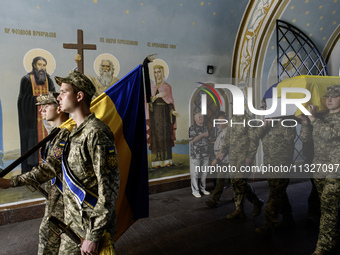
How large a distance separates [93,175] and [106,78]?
3.40 m

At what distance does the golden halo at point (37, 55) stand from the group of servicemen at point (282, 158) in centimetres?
282

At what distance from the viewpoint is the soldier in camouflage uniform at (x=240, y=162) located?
3543 millimetres

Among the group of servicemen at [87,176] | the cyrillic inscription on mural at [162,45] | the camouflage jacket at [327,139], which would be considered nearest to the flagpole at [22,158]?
the group of servicemen at [87,176]

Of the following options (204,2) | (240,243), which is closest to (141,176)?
(240,243)

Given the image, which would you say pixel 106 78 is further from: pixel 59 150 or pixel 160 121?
pixel 59 150

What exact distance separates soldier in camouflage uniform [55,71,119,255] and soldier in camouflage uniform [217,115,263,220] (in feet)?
8.39

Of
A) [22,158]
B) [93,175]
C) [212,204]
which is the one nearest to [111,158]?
[93,175]

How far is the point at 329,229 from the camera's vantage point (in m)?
2.42

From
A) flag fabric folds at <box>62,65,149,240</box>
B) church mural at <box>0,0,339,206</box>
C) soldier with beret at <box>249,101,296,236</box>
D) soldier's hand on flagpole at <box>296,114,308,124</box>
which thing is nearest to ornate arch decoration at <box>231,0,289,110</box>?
church mural at <box>0,0,339,206</box>

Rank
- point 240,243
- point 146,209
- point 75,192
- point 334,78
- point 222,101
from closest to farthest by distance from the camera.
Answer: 1. point 75,192
2. point 146,209
3. point 240,243
4. point 334,78
5. point 222,101

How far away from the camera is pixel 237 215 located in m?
3.61

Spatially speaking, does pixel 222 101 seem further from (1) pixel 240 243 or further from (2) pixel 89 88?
A: (2) pixel 89 88

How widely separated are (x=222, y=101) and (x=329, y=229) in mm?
4005

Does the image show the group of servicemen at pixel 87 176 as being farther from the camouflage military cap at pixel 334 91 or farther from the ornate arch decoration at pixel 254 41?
the ornate arch decoration at pixel 254 41
